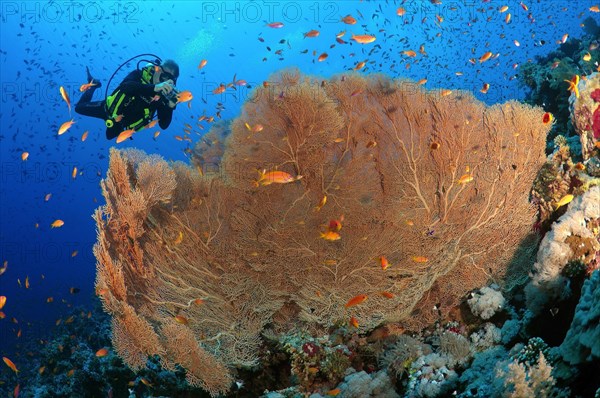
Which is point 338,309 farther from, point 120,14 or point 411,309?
point 120,14

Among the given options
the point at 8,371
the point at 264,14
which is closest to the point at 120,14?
the point at 264,14

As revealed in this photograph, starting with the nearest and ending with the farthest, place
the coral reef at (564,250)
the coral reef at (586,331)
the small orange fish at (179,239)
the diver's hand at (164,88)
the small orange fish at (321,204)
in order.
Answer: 1. the coral reef at (586,331)
2. the coral reef at (564,250)
3. the small orange fish at (321,204)
4. the small orange fish at (179,239)
5. the diver's hand at (164,88)

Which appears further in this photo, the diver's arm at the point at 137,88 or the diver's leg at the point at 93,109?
the diver's leg at the point at 93,109

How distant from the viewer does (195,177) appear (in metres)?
6.43

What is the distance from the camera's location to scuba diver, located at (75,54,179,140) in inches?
249

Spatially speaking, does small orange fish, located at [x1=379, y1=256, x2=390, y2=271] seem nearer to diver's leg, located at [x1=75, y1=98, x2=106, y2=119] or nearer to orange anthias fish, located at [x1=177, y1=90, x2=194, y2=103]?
orange anthias fish, located at [x1=177, y1=90, x2=194, y2=103]

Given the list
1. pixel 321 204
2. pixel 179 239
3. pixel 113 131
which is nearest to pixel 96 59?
pixel 113 131

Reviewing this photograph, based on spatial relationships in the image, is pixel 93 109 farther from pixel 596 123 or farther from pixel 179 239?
pixel 596 123

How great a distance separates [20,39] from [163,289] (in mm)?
72096

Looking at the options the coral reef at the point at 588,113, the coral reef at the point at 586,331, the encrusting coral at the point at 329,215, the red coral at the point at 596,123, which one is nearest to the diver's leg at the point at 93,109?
the encrusting coral at the point at 329,215

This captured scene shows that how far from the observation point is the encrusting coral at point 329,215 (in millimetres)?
5402

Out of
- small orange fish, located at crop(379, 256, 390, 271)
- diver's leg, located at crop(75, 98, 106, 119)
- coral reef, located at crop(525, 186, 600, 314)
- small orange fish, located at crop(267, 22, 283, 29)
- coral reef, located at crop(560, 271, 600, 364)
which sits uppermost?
small orange fish, located at crop(267, 22, 283, 29)

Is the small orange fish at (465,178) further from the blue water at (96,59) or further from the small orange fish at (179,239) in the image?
the blue water at (96,59)

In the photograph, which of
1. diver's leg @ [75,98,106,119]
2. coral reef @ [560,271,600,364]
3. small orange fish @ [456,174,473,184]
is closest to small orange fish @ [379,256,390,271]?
small orange fish @ [456,174,473,184]
